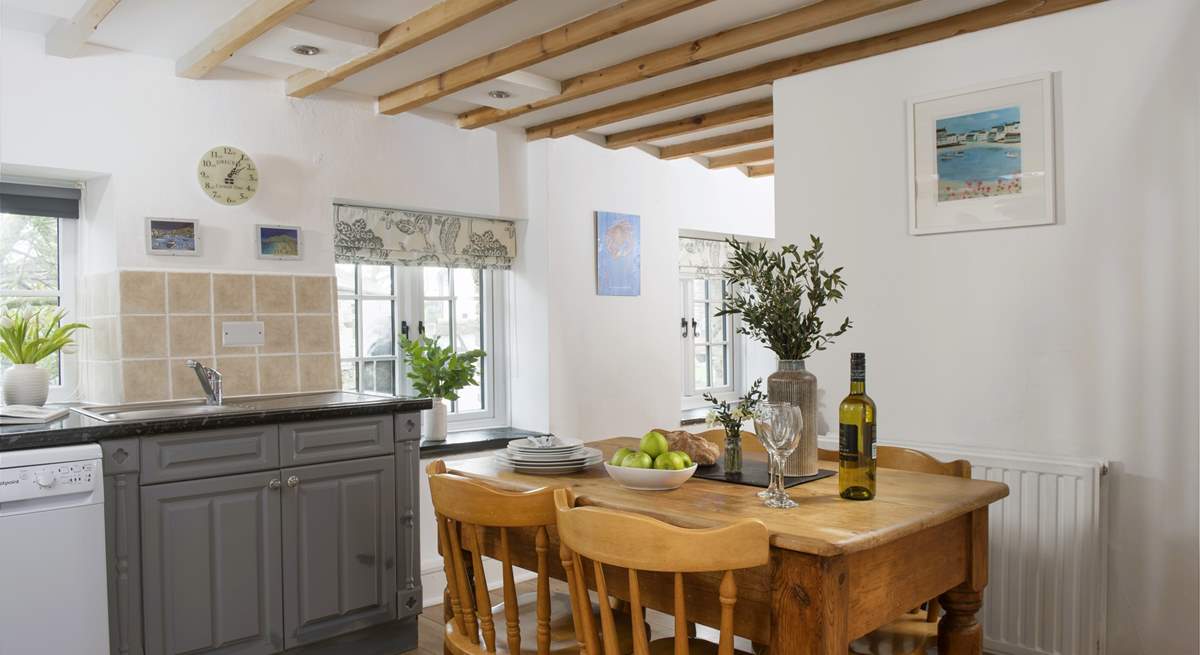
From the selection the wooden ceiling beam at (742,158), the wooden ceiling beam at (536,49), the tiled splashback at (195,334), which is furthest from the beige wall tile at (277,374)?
the wooden ceiling beam at (742,158)

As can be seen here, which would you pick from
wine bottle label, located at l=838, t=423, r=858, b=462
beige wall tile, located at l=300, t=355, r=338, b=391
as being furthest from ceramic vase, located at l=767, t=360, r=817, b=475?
beige wall tile, located at l=300, t=355, r=338, b=391

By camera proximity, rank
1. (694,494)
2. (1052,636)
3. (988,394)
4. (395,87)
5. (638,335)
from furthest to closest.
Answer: (638,335)
(395,87)
(988,394)
(1052,636)
(694,494)

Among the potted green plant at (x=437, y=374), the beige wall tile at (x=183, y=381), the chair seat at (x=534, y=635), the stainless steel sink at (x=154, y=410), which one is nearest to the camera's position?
the chair seat at (x=534, y=635)

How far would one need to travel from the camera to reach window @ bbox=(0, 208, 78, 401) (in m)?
3.24

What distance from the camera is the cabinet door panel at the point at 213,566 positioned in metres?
2.73

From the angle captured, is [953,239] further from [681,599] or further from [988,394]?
[681,599]

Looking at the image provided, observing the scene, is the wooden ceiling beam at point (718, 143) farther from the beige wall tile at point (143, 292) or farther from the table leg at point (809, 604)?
the table leg at point (809, 604)

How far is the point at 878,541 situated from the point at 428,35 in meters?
2.20

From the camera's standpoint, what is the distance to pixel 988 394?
10.3 feet

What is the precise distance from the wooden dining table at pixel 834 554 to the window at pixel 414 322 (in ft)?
6.70

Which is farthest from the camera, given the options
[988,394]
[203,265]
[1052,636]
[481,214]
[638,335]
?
A: [638,335]

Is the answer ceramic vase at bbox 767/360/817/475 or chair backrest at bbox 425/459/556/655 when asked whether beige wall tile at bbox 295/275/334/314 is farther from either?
ceramic vase at bbox 767/360/817/475

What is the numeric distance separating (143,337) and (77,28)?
3.60 ft

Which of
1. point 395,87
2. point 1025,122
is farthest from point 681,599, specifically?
point 395,87
